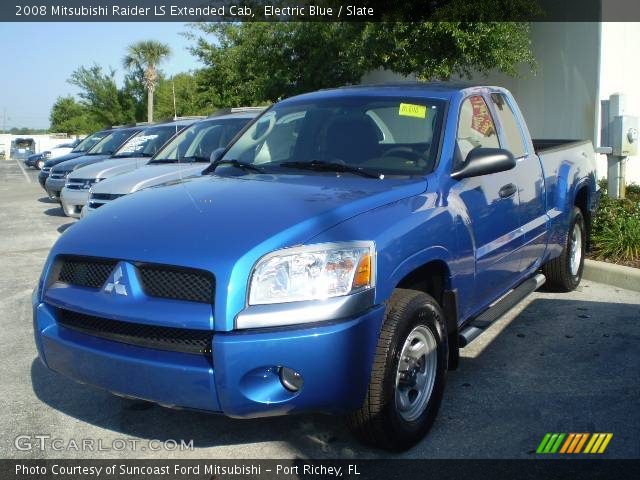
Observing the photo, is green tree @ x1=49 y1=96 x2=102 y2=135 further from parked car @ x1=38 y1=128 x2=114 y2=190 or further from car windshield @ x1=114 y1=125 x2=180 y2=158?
car windshield @ x1=114 y1=125 x2=180 y2=158

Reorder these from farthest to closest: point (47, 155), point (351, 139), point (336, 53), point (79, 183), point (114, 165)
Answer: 1. point (47, 155)
2. point (336, 53)
3. point (114, 165)
4. point (79, 183)
5. point (351, 139)

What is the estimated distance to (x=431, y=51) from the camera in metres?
11.5

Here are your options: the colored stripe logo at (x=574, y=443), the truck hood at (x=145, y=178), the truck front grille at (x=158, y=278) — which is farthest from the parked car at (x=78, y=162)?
the colored stripe logo at (x=574, y=443)

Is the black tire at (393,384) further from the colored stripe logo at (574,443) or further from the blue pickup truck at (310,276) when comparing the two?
the colored stripe logo at (574,443)

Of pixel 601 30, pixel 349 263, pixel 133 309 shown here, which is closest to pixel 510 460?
pixel 349 263

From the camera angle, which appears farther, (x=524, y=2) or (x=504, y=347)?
(x=524, y=2)

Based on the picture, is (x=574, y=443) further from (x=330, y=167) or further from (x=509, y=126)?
(x=509, y=126)

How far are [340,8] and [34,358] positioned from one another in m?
9.43

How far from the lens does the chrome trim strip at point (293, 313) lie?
113 inches

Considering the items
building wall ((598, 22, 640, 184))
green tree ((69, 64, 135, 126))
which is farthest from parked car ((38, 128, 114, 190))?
green tree ((69, 64, 135, 126))

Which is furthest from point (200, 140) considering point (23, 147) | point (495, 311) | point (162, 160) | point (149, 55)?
point (23, 147)

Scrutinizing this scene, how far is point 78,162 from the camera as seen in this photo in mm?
13531

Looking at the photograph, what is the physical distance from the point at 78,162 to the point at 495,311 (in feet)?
36.0

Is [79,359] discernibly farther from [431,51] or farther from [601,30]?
[601,30]
